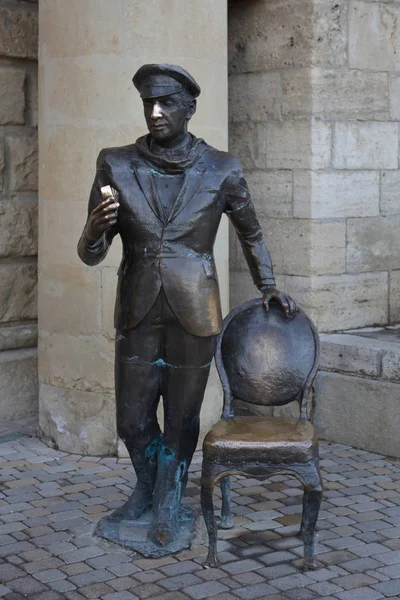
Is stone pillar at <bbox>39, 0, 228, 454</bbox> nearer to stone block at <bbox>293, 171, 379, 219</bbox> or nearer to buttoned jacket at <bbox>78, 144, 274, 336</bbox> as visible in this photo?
stone block at <bbox>293, 171, 379, 219</bbox>

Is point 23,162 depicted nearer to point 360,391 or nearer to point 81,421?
point 81,421

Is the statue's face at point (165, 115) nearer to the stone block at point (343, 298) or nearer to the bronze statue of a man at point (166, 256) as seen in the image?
the bronze statue of a man at point (166, 256)

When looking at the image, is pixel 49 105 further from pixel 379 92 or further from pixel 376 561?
pixel 376 561

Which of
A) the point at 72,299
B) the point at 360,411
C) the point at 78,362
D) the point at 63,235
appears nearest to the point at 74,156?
the point at 63,235

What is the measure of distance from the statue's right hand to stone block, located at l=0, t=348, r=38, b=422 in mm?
2912

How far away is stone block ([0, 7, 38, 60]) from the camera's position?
7.62 metres

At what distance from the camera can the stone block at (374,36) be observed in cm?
771

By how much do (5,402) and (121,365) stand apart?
2.67 metres

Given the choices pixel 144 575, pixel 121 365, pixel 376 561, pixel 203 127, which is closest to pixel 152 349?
pixel 121 365

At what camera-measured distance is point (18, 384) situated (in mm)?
7875

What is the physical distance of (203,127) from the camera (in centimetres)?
704

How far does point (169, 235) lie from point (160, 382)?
695mm

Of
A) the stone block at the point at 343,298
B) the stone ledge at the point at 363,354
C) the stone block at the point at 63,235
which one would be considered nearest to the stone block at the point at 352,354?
the stone ledge at the point at 363,354

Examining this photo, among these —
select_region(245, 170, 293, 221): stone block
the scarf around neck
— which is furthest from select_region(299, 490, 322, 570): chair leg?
select_region(245, 170, 293, 221): stone block
